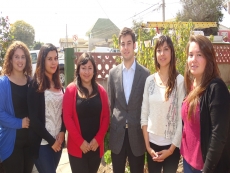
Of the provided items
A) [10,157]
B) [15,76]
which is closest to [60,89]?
[15,76]

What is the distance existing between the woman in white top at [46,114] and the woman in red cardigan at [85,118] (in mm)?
156

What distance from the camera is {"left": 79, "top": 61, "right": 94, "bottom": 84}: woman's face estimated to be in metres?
2.72

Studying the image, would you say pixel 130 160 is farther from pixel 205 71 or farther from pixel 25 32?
pixel 25 32

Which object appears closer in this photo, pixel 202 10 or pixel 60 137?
pixel 60 137

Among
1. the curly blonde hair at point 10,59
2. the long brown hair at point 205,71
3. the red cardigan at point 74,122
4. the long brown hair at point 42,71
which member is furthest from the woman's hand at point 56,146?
the long brown hair at point 205,71

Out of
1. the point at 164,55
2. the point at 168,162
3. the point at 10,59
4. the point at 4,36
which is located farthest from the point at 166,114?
the point at 4,36

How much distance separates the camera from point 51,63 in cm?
274

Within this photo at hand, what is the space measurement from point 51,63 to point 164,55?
1253mm

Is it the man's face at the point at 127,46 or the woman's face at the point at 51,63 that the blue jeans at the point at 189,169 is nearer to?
the man's face at the point at 127,46

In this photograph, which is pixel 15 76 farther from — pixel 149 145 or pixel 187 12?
pixel 187 12

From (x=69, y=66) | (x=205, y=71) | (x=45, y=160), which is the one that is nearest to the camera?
(x=205, y=71)

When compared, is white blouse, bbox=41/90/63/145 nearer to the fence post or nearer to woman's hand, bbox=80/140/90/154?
woman's hand, bbox=80/140/90/154

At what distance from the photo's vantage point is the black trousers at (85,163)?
8.77ft

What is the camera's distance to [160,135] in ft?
8.10
